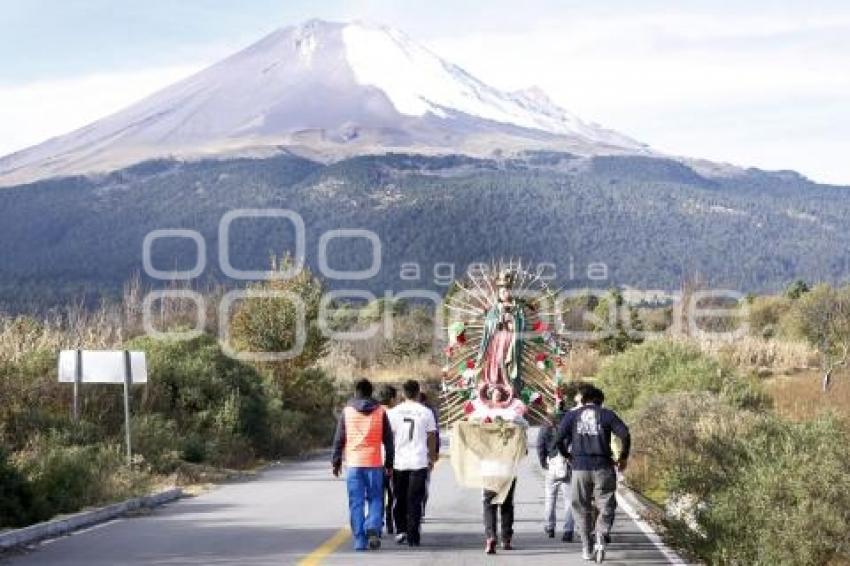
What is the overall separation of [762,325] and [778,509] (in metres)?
84.3

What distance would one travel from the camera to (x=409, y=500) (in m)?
16.2

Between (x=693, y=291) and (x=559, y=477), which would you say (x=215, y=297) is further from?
(x=559, y=477)

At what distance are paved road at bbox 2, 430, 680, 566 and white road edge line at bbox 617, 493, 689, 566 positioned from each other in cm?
7

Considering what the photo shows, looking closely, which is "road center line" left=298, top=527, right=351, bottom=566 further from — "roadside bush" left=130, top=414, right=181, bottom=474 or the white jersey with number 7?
"roadside bush" left=130, top=414, right=181, bottom=474

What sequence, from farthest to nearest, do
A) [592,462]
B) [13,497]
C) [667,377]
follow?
[667,377], [13,497], [592,462]

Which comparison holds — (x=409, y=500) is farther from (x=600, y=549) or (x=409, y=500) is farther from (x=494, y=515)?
(x=600, y=549)

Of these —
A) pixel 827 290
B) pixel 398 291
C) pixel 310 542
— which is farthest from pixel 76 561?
pixel 398 291

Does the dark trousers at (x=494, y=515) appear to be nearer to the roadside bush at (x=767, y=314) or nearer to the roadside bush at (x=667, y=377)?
the roadside bush at (x=667, y=377)

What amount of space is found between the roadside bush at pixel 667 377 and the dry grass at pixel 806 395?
103cm

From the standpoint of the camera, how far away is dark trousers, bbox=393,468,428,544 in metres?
16.2

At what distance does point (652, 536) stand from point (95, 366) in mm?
10828

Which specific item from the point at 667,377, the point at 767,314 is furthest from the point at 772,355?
the point at 767,314

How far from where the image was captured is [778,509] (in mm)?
14594

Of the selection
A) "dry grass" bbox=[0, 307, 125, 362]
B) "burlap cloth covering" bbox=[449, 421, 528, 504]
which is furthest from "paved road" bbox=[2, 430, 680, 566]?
"dry grass" bbox=[0, 307, 125, 362]
